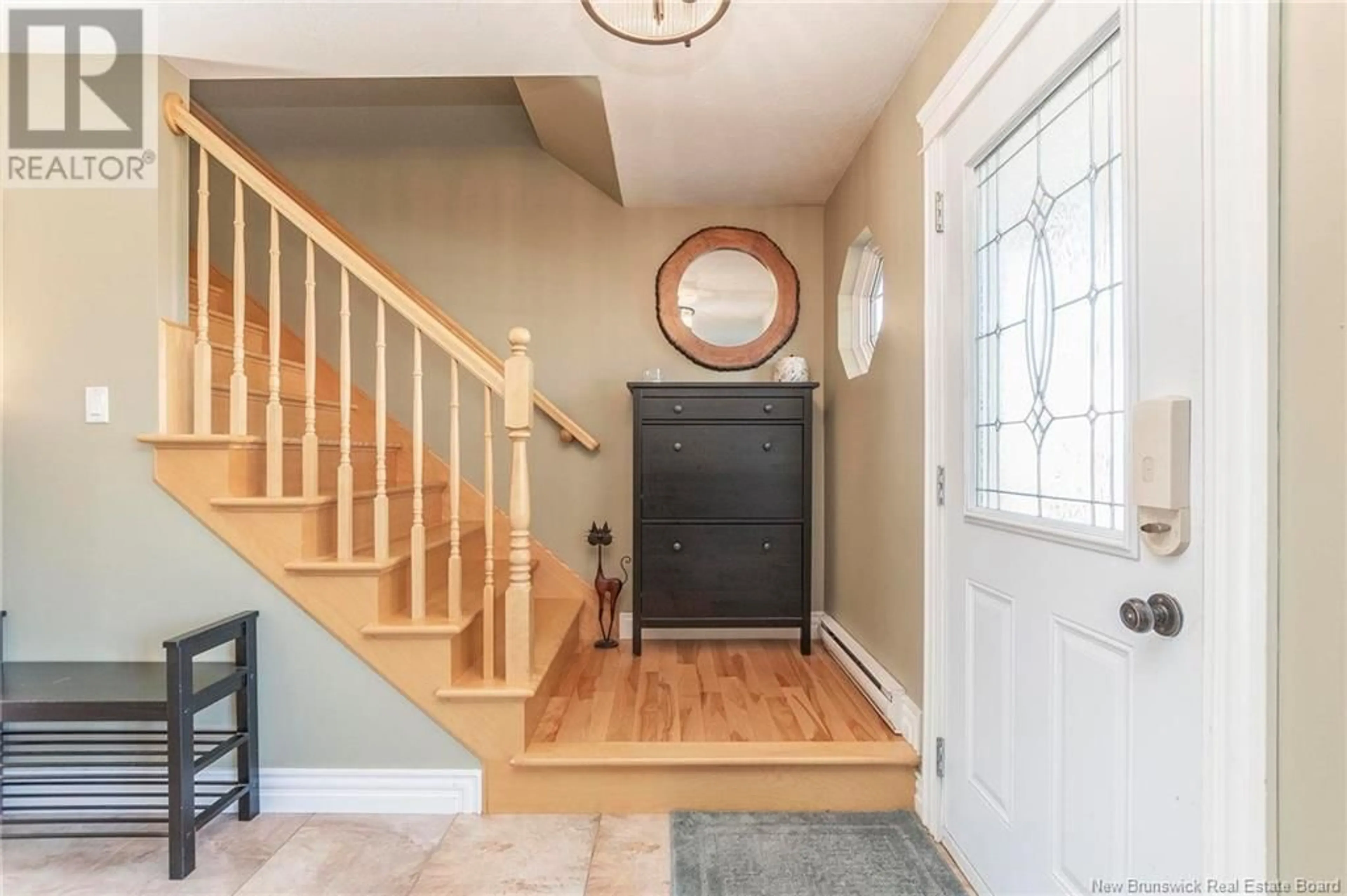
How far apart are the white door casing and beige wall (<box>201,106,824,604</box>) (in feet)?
5.91

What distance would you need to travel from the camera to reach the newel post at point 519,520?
6.53ft

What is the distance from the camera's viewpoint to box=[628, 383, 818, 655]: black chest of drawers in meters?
2.88

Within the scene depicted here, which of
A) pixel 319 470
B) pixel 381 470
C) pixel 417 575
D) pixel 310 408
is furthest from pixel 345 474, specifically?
pixel 319 470

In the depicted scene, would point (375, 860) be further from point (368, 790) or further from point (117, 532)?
point (117, 532)

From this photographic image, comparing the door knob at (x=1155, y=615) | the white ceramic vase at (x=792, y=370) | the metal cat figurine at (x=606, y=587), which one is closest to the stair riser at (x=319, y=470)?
the metal cat figurine at (x=606, y=587)

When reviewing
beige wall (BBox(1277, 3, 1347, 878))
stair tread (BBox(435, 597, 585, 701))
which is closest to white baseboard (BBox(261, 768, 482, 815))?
stair tread (BBox(435, 597, 585, 701))

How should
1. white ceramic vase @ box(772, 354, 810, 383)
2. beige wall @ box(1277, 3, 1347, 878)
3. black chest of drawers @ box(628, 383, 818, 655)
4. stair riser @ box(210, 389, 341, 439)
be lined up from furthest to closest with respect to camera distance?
white ceramic vase @ box(772, 354, 810, 383)
black chest of drawers @ box(628, 383, 818, 655)
stair riser @ box(210, 389, 341, 439)
beige wall @ box(1277, 3, 1347, 878)

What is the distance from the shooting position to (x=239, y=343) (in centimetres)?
204

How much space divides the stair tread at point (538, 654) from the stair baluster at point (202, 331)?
1.06 metres

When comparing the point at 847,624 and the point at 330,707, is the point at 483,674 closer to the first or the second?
the point at 330,707

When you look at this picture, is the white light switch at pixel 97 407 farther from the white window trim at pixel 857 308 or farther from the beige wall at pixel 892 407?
the white window trim at pixel 857 308

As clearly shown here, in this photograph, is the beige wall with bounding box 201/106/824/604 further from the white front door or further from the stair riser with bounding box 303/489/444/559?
the white front door

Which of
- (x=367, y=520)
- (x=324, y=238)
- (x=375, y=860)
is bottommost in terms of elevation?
(x=375, y=860)

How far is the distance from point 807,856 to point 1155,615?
115cm
